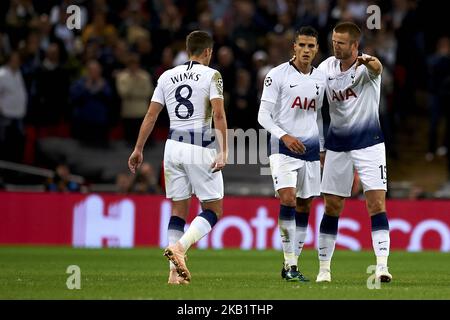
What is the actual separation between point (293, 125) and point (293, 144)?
0.44 metres

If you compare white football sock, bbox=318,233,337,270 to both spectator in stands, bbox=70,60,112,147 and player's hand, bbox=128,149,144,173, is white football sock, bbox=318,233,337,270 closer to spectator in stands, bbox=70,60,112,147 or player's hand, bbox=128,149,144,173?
player's hand, bbox=128,149,144,173

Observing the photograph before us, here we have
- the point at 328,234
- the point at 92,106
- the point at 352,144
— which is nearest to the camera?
Answer: the point at 352,144

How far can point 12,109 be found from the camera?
23.3m

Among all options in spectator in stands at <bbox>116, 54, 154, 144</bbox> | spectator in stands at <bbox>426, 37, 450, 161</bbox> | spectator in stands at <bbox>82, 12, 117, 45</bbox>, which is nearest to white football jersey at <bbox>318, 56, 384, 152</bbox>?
spectator in stands at <bbox>116, 54, 154, 144</bbox>

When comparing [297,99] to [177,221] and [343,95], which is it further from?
[177,221]

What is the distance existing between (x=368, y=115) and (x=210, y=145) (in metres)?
1.88

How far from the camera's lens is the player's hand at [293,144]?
1309cm

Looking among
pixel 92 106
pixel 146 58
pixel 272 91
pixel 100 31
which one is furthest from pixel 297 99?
pixel 100 31

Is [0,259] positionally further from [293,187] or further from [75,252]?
[293,187]

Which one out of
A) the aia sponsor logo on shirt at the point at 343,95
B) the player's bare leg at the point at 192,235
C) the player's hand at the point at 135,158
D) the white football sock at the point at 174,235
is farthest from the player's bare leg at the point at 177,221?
the aia sponsor logo on shirt at the point at 343,95

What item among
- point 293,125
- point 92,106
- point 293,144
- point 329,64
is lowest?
point 293,144

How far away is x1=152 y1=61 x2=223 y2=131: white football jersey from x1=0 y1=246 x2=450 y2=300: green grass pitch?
1789 millimetres
